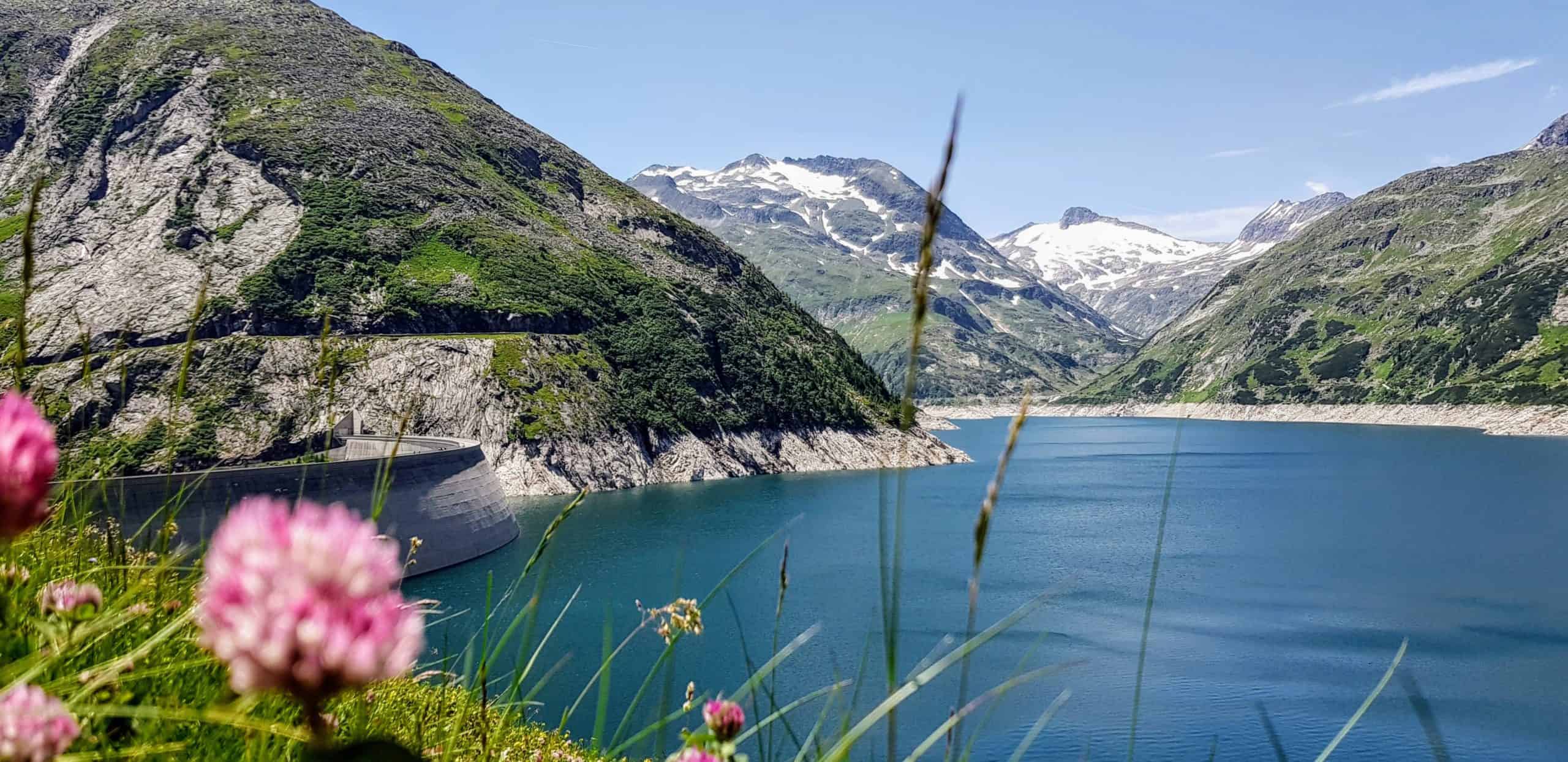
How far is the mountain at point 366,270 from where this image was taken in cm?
8062

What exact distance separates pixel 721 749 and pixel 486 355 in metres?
91.2

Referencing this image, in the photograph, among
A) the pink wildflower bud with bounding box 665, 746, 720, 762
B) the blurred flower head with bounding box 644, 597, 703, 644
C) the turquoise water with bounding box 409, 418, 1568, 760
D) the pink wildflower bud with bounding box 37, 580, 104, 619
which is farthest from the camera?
the turquoise water with bounding box 409, 418, 1568, 760

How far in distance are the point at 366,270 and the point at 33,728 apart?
107 meters

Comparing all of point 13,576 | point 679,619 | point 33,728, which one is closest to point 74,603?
point 13,576

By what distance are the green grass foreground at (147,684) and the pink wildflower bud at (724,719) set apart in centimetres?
55

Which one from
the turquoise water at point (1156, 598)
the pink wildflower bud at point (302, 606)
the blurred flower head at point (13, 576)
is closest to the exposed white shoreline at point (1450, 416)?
the turquoise water at point (1156, 598)

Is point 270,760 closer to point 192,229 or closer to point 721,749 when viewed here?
point 721,749

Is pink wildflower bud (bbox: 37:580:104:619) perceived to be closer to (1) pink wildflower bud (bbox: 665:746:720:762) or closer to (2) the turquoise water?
(1) pink wildflower bud (bbox: 665:746:720:762)

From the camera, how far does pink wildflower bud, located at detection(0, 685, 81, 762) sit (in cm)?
142

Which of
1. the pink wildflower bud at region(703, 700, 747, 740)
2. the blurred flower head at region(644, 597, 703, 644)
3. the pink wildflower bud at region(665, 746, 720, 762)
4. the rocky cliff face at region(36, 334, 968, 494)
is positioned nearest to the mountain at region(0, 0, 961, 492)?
the rocky cliff face at region(36, 334, 968, 494)

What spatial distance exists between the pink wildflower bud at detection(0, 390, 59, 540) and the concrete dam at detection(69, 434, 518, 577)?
35578mm

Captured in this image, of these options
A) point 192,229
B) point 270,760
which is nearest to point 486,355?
point 192,229

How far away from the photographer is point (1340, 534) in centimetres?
6494

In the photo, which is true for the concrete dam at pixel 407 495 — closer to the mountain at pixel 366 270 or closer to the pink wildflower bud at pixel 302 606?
the mountain at pixel 366 270
